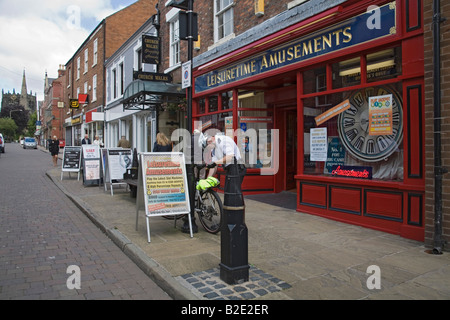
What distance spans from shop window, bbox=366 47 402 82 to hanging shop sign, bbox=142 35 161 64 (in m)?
10.5

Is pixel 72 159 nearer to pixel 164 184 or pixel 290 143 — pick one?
pixel 290 143

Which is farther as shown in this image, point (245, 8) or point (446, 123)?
point (245, 8)

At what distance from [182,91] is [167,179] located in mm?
8081

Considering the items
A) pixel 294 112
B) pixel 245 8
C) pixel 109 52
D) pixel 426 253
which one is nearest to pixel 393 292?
pixel 426 253

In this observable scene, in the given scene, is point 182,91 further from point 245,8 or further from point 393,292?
point 393,292

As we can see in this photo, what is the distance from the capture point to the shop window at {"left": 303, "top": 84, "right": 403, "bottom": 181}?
5.67m

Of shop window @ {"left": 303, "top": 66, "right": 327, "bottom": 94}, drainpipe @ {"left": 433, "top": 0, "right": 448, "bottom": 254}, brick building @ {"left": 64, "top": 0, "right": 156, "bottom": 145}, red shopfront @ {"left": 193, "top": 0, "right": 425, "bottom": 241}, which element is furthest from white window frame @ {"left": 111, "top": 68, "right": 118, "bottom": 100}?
drainpipe @ {"left": 433, "top": 0, "right": 448, "bottom": 254}

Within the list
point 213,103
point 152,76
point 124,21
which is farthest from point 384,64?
point 124,21

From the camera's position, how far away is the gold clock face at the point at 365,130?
5.62m

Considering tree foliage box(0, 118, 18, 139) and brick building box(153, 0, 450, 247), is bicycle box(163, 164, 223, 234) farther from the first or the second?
tree foliage box(0, 118, 18, 139)

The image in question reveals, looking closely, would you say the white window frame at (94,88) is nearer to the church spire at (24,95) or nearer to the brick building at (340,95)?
the brick building at (340,95)

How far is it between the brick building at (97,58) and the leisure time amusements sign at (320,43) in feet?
51.5

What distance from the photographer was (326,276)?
374cm

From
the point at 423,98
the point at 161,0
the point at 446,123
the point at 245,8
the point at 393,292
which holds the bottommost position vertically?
the point at 393,292
